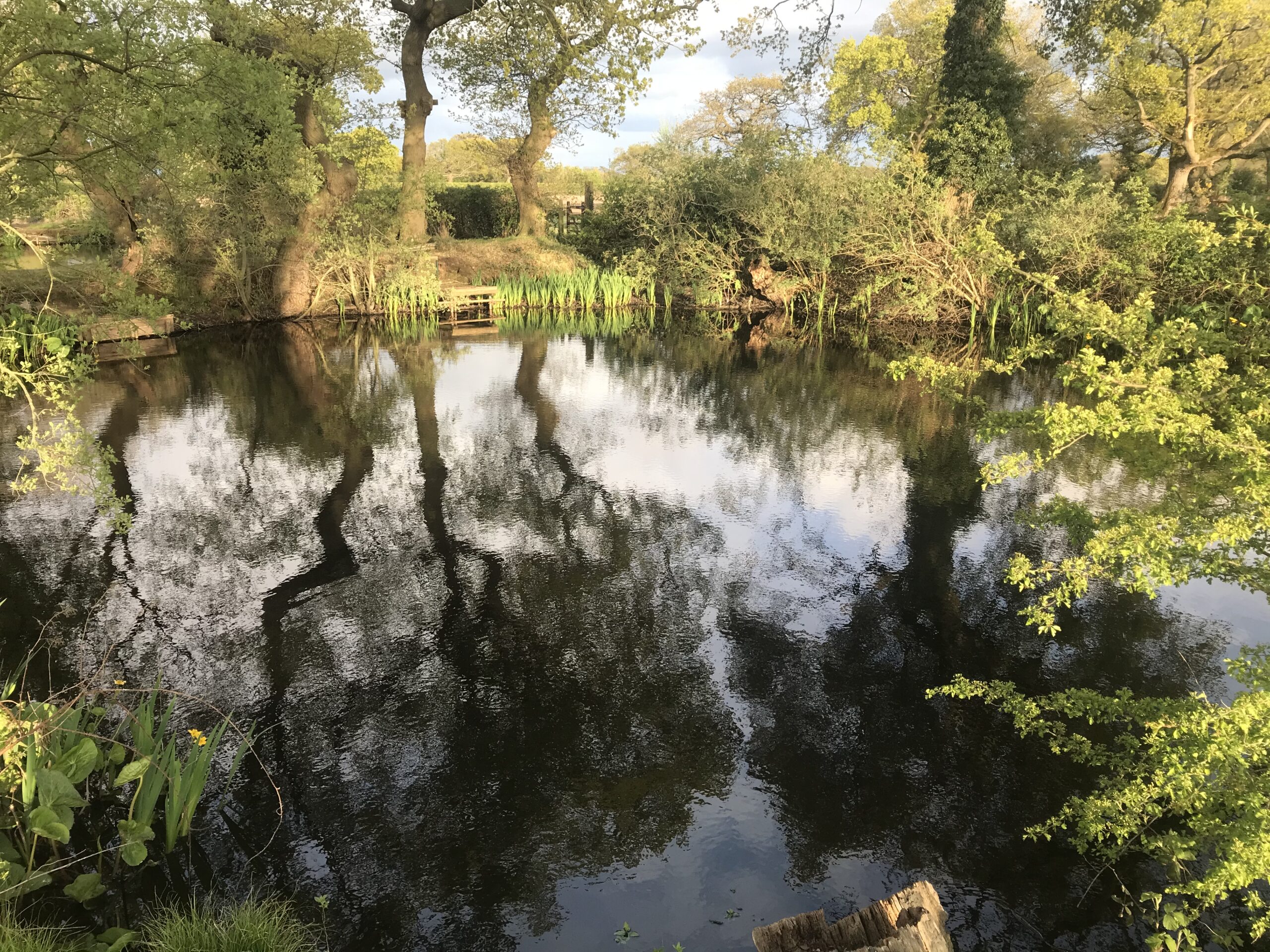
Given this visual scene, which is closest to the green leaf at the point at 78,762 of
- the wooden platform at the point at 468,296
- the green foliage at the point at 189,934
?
the green foliage at the point at 189,934

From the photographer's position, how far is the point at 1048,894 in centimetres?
369

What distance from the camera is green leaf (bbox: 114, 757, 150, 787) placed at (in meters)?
3.64

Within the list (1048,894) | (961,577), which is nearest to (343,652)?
(1048,894)

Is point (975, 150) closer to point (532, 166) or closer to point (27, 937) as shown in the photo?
point (532, 166)

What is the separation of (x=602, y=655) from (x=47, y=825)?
3291mm

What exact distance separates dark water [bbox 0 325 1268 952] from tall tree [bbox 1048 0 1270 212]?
19.8 metres

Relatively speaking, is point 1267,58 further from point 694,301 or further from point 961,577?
point 961,577

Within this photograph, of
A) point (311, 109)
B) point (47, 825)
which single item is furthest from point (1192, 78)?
point (47, 825)

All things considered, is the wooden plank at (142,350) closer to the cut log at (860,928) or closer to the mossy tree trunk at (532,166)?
the mossy tree trunk at (532,166)

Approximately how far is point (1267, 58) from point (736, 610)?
1127 inches

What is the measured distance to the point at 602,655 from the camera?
225 inches

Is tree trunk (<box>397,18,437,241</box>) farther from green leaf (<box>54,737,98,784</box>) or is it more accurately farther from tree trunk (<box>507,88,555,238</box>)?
green leaf (<box>54,737,98,784</box>)

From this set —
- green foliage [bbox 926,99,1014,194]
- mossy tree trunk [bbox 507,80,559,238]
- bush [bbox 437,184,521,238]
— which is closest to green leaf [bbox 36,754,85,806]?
green foliage [bbox 926,99,1014,194]

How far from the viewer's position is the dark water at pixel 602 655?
3781mm
